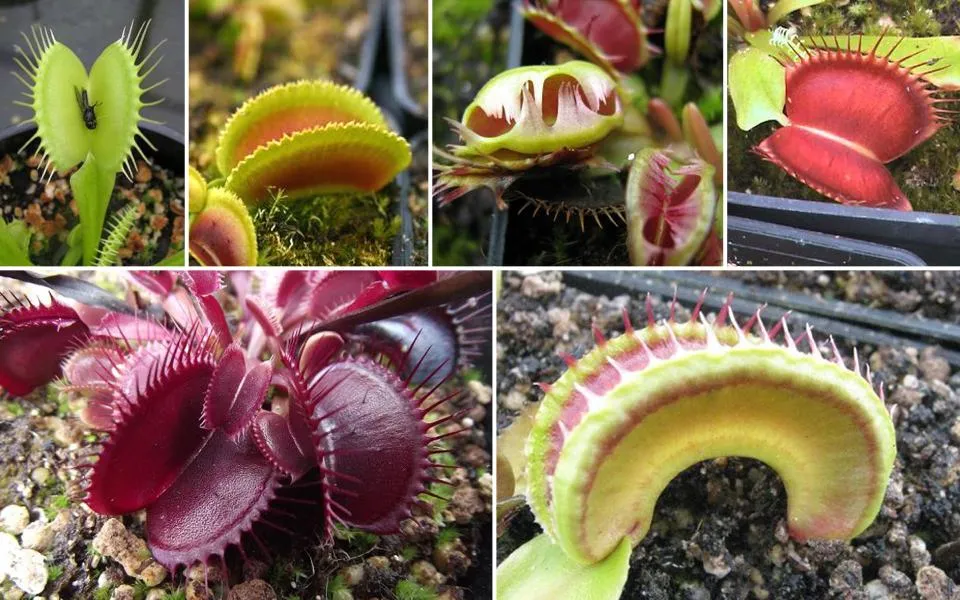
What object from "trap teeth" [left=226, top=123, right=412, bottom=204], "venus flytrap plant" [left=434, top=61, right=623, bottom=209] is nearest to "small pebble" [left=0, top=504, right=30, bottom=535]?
"trap teeth" [left=226, top=123, right=412, bottom=204]

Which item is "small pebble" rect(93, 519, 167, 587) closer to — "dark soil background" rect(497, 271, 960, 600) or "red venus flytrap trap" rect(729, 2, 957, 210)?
"dark soil background" rect(497, 271, 960, 600)

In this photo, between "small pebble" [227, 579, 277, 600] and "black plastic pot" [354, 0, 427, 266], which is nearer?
"small pebble" [227, 579, 277, 600]

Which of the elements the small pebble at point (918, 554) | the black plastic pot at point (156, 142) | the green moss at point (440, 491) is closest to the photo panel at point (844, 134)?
the small pebble at point (918, 554)

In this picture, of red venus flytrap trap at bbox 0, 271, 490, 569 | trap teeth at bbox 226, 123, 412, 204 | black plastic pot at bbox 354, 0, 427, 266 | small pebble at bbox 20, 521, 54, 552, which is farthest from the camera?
black plastic pot at bbox 354, 0, 427, 266

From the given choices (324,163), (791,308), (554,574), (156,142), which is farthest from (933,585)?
(156,142)

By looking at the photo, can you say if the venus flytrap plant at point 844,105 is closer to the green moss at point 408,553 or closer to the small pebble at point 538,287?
the small pebble at point 538,287

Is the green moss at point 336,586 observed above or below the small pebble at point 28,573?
below
